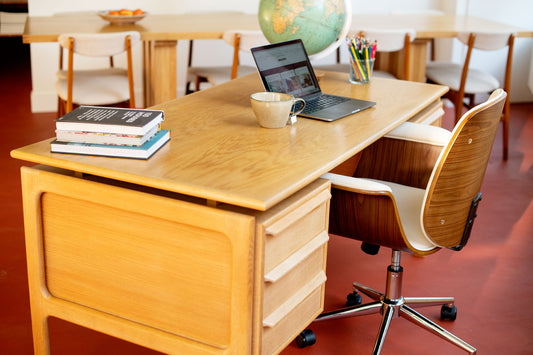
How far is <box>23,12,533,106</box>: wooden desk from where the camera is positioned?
3.82 m

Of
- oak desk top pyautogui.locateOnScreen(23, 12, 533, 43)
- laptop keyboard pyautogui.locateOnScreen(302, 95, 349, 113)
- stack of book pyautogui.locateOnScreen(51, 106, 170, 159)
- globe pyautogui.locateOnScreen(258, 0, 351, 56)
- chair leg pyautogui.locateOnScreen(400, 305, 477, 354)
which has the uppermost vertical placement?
globe pyautogui.locateOnScreen(258, 0, 351, 56)

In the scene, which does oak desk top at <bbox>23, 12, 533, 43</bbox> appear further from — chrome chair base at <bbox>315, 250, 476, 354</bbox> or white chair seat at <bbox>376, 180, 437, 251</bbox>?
chrome chair base at <bbox>315, 250, 476, 354</bbox>

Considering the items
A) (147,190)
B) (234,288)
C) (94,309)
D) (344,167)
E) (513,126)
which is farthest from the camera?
(513,126)

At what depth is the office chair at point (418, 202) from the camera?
1.83m

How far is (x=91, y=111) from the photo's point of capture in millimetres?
1766

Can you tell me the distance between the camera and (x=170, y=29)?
3908mm

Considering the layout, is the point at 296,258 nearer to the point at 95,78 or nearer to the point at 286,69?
the point at 286,69

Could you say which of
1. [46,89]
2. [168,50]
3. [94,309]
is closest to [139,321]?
[94,309]

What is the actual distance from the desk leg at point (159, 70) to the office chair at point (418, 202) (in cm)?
193

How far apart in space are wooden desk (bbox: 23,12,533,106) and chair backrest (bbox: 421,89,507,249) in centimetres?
224

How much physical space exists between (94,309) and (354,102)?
43.7 inches

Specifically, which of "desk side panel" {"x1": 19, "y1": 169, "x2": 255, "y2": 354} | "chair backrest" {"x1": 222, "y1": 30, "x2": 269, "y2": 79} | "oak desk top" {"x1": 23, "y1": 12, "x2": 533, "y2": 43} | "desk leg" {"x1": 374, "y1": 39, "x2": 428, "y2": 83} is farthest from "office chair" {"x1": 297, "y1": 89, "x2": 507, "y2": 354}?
"desk leg" {"x1": 374, "y1": 39, "x2": 428, "y2": 83}

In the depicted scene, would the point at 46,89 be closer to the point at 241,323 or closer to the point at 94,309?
the point at 94,309

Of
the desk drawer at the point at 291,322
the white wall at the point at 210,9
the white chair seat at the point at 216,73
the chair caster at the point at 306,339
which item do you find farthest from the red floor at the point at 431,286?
the white wall at the point at 210,9
